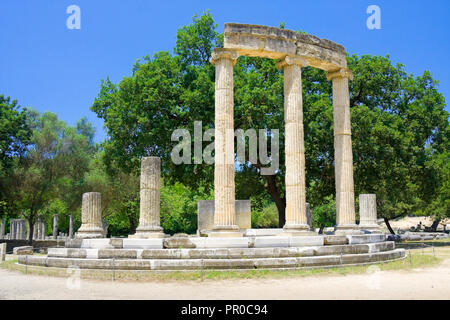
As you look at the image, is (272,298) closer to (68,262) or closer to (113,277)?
(113,277)

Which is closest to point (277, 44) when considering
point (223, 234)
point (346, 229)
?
point (223, 234)

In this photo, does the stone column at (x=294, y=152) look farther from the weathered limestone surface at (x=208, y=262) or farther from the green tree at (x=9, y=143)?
the green tree at (x=9, y=143)

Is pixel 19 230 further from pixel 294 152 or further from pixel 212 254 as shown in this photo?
pixel 212 254

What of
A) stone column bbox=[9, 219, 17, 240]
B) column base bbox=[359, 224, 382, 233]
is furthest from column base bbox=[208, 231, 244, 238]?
stone column bbox=[9, 219, 17, 240]

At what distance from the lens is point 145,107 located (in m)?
26.3

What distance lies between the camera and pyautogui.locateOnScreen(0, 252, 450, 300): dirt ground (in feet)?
31.2

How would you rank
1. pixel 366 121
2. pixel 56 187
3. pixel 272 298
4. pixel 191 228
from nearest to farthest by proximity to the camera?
1. pixel 272 298
2. pixel 366 121
3. pixel 56 187
4. pixel 191 228

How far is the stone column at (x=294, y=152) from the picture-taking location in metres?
18.7

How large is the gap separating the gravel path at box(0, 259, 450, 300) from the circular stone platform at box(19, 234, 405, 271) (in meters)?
1.69

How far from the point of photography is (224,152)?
18.0m

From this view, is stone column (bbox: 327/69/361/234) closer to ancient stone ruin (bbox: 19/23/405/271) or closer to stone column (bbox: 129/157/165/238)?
ancient stone ruin (bbox: 19/23/405/271)

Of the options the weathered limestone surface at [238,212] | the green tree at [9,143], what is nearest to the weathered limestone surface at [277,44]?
the weathered limestone surface at [238,212]
